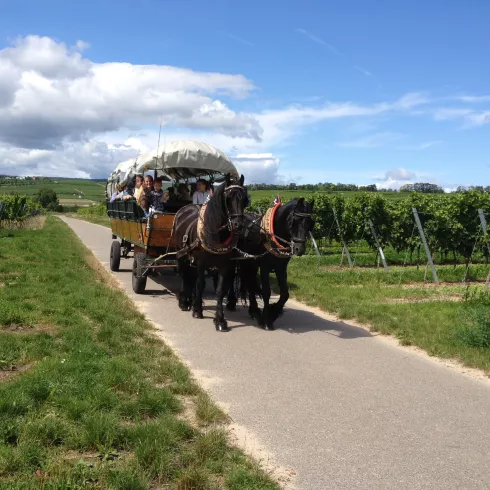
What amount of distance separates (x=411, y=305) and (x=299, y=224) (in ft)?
11.4

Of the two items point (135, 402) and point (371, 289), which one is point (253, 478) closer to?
point (135, 402)

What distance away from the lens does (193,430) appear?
13.7 feet

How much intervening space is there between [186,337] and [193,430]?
3.35 meters

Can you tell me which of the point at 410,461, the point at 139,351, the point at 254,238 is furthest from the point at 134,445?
the point at 254,238

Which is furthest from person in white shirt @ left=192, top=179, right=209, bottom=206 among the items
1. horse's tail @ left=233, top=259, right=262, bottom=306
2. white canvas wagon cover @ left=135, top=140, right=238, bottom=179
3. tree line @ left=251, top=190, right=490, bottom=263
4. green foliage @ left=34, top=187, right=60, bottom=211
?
green foliage @ left=34, top=187, right=60, bottom=211

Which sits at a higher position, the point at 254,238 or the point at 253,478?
the point at 254,238

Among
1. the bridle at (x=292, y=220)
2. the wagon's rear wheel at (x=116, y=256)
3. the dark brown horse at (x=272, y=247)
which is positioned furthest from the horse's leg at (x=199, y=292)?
the wagon's rear wheel at (x=116, y=256)

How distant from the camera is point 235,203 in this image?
7.95 m

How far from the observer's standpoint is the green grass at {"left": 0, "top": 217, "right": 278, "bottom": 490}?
11.2 ft

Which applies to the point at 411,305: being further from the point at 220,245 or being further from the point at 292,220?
the point at 220,245

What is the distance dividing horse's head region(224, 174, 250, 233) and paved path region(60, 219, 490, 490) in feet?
5.29

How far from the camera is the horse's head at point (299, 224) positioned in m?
7.45

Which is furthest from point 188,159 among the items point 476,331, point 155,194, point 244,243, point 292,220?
point 476,331

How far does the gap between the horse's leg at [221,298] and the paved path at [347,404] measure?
149 millimetres
